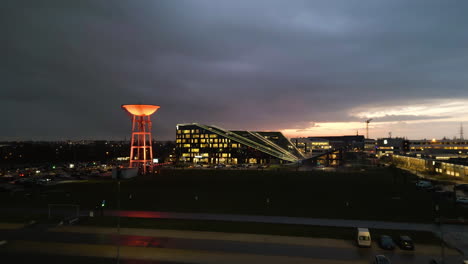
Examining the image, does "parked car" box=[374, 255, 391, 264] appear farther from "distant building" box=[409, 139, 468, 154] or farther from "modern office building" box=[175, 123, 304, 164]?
"distant building" box=[409, 139, 468, 154]

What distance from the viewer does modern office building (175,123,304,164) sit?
108250mm

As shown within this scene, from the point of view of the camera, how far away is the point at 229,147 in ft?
375

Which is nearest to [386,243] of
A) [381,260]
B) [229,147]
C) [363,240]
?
[363,240]

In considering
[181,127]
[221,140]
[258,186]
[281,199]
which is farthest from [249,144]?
[281,199]

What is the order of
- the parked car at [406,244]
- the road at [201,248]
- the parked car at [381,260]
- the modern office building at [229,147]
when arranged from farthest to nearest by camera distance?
the modern office building at [229,147] < the parked car at [406,244] < the road at [201,248] < the parked car at [381,260]

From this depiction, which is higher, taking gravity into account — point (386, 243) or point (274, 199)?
point (386, 243)

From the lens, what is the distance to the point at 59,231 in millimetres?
20625

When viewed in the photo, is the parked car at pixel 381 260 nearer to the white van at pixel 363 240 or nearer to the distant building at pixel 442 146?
the white van at pixel 363 240

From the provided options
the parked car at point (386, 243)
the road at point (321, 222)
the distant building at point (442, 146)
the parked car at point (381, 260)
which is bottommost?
the road at point (321, 222)

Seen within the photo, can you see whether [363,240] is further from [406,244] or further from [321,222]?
[321,222]

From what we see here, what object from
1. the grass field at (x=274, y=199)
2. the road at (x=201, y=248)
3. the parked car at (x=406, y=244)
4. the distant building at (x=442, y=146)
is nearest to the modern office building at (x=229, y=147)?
the distant building at (x=442, y=146)

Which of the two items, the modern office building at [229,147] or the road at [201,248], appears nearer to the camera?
the road at [201,248]

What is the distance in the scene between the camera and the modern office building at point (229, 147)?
10825cm

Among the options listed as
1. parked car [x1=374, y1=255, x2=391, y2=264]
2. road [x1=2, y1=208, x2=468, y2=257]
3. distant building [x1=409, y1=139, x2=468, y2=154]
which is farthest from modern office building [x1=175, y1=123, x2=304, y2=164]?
parked car [x1=374, y1=255, x2=391, y2=264]
